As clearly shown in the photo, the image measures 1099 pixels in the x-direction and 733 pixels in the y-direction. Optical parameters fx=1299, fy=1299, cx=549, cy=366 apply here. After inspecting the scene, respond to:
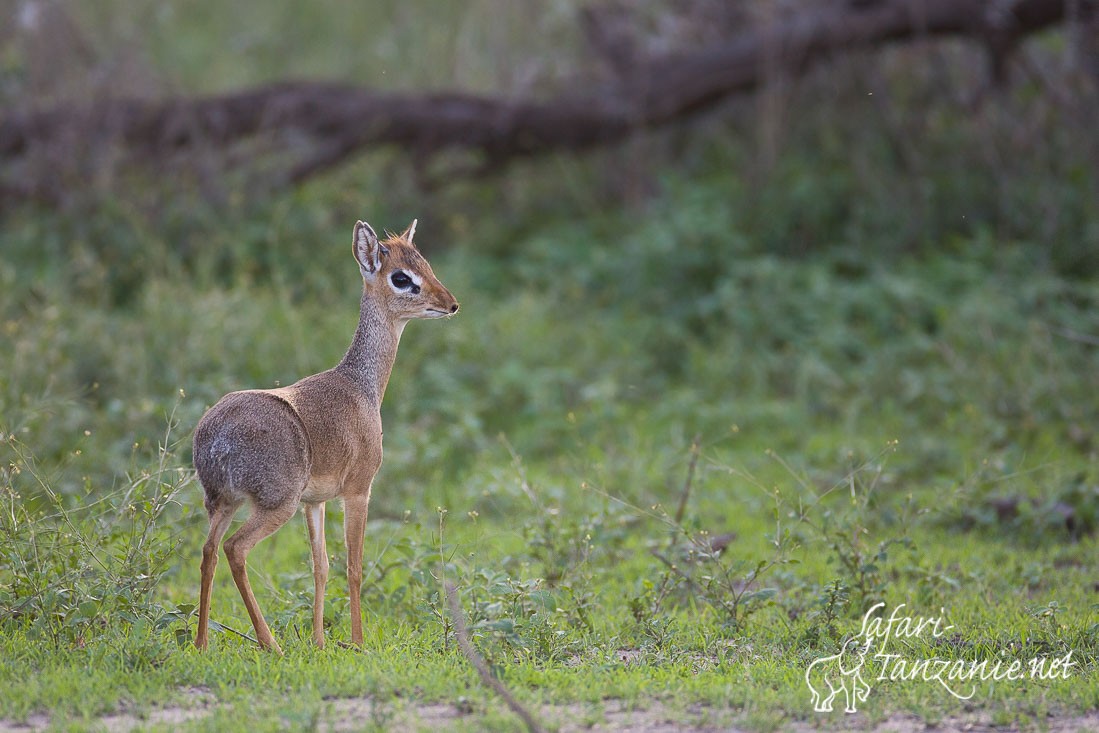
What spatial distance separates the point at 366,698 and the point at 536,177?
8816 millimetres

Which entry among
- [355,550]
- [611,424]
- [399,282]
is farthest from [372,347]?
[611,424]

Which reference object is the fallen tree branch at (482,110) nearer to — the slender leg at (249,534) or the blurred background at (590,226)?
the blurred background at (590,226)

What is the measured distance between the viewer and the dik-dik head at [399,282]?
4.80 meters

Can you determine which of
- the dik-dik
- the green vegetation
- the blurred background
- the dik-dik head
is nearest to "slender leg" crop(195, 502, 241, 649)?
the dik-dik

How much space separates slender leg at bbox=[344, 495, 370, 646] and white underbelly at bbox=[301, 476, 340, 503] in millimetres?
97

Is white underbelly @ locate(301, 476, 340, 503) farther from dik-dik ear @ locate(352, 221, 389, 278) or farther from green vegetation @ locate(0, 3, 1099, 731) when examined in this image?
dik-dik ear @ locate(352, 221, 389, 278)

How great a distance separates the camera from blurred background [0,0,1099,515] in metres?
8.01

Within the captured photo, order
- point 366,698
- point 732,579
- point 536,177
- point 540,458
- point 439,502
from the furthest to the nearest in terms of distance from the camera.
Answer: point 536,177 → point 540,458 → point 439,502 → point 732,579 → point 366,698

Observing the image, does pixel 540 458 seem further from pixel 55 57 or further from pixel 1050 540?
pixel 55 57

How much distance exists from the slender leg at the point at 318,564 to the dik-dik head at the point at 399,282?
796mm

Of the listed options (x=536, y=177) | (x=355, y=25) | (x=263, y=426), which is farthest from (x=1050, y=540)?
(x=355, y=25)

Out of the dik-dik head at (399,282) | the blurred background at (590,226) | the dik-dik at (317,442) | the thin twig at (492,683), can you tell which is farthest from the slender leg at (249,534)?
the blurred background at (590,226)

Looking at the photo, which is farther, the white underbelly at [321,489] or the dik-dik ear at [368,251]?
the dik-dik ear at [368,251]

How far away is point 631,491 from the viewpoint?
7141mm
